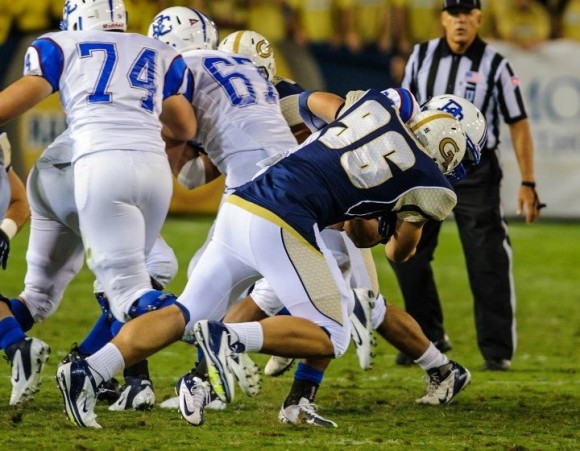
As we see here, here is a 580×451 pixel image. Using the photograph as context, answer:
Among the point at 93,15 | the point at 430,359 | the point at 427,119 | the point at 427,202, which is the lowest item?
the point at 430,359

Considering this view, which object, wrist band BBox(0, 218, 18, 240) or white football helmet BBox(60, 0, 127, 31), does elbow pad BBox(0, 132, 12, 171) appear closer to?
wrist band BBox(0, 218, 18, 240)

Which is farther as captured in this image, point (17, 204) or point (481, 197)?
point (481, 197)

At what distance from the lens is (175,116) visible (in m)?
4.57

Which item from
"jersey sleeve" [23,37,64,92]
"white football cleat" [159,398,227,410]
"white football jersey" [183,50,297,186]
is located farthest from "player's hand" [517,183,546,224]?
"jersey sleeve" [23,37,64,92]

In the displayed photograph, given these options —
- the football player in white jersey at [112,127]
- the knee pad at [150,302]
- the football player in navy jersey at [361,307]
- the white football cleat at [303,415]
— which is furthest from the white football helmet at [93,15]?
the white football cleat at [303,415]

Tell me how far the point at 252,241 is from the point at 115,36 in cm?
105

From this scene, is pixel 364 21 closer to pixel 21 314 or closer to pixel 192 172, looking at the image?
pixel 192 172

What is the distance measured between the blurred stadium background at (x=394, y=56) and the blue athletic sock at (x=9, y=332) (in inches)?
270

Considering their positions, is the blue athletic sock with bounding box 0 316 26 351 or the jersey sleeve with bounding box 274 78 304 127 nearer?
the blue athletic sock with bounding box 0 316 26 351

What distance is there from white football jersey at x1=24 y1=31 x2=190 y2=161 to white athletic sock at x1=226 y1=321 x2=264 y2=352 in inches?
32.8

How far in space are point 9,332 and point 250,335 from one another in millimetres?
987

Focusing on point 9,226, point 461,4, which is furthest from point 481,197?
point 9,226

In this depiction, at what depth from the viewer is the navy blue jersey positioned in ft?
12.6

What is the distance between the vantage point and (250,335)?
12.2 ft
